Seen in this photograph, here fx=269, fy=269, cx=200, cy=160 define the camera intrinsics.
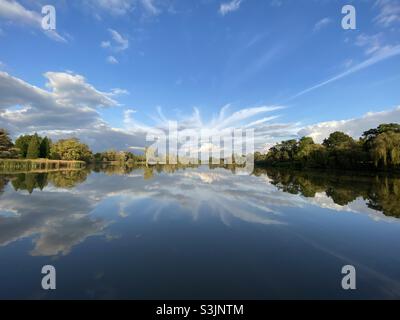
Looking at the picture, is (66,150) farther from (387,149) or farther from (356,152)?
(387,149)

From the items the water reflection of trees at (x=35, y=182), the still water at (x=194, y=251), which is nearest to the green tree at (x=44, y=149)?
the water reflection of trees at (x=35, y=182)

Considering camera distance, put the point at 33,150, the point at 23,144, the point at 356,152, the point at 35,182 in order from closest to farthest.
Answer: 1. the point at 35,182
2. the point at 356,152
3. the point at 33,150
4. the point at 23,144

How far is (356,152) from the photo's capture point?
51.3 meters

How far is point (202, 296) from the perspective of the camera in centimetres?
472

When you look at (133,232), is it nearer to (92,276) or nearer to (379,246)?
(92,276)

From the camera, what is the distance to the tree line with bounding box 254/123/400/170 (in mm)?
41931

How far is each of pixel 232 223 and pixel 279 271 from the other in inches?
177

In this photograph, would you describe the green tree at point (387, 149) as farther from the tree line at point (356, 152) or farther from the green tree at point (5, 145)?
the green tree at point (5, 145)

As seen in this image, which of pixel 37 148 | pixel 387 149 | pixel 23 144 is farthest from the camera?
pixel 23 144

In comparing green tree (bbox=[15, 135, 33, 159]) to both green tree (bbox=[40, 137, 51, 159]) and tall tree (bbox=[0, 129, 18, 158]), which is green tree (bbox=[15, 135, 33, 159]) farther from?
tall tree (bbox=[0, 129, 18, 158])

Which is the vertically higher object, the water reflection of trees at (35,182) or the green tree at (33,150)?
the green tree at (33,150)

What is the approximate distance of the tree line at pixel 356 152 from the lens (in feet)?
138

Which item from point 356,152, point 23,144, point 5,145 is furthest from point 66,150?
point 356,152
